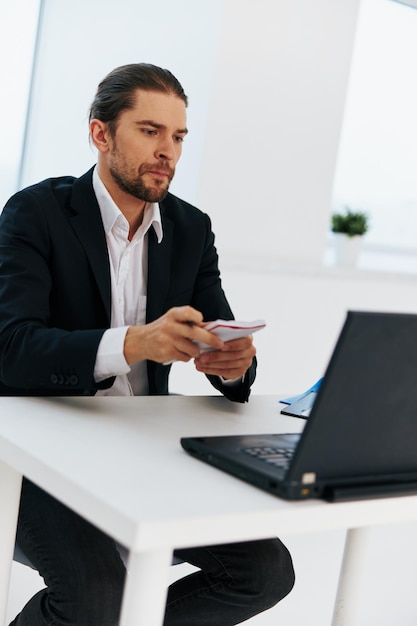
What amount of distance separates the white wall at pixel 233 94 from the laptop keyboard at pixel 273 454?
2.28m

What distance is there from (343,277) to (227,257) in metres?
0.79

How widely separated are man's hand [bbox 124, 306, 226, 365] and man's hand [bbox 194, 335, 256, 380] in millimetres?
106

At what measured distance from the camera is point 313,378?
4.37 m

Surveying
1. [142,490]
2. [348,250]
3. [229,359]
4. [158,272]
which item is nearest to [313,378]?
[348,250]

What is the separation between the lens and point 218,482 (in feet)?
4.49

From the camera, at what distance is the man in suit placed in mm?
1740

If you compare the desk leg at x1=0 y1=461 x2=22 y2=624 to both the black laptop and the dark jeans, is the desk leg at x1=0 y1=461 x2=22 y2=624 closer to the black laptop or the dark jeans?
the dark jeans

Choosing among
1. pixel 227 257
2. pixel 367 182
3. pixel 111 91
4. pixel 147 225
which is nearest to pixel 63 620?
pixel 147 225

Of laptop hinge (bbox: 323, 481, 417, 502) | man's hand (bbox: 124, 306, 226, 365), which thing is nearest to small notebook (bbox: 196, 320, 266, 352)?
man's hand (bbox: 124, 306, 226, 365)

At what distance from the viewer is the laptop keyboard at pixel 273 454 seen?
143 centimetres

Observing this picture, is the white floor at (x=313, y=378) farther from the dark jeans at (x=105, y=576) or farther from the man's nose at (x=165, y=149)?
the man's nose at (x=165, y=149)

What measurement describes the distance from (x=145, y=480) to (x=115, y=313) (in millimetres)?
911

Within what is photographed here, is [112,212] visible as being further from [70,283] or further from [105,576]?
[105,576]

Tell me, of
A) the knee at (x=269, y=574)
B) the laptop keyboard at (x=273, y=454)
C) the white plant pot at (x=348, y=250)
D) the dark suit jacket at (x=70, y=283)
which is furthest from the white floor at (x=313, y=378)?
the laptop keyboard at (x=273, y=454)
